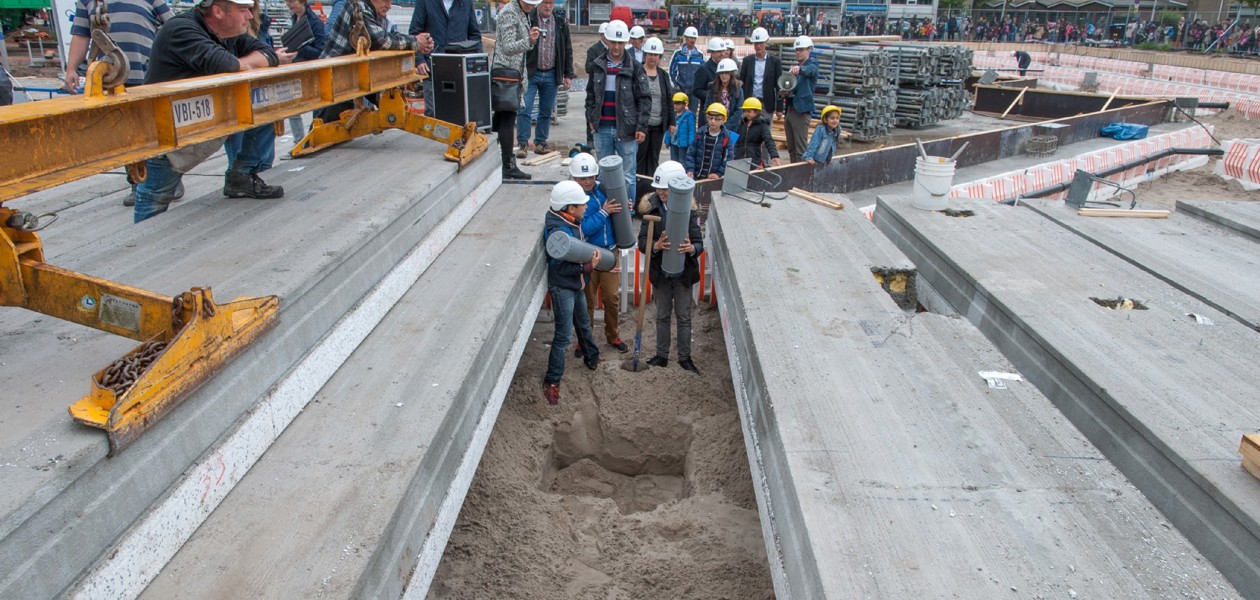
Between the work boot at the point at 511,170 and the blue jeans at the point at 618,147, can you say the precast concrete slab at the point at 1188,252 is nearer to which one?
the blue jeans at the point at 618,147

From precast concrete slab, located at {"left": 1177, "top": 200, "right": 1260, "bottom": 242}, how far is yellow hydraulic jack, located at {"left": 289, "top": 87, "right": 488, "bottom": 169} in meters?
6.69

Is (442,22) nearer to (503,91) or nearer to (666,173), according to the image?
(503,91)

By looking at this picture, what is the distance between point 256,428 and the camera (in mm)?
3176

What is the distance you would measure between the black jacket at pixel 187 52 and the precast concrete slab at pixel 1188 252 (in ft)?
20.7

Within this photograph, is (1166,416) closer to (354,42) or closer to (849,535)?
(849,535)

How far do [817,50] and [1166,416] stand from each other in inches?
547

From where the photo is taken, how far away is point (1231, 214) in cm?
735

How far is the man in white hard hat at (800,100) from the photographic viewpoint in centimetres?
1082

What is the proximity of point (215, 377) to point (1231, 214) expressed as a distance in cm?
843

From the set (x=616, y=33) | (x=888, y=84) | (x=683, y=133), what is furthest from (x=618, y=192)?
(x=888, y=84)

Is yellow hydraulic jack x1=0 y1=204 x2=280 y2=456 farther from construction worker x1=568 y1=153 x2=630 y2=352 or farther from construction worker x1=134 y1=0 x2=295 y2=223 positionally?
construction worker x1=568 y1=153 x2=630 y2=352

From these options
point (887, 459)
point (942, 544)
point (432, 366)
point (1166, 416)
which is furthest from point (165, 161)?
point (1166, 416)

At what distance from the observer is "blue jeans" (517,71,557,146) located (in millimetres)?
9874

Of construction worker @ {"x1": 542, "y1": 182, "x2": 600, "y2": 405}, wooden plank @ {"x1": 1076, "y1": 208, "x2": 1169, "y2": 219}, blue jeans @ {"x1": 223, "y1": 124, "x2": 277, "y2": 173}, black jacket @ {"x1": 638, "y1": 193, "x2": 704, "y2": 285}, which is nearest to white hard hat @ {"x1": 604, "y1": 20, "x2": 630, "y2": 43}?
black jacket @ {"x1": 638, "y1": 193, "x2": 704, "y2": 285}
